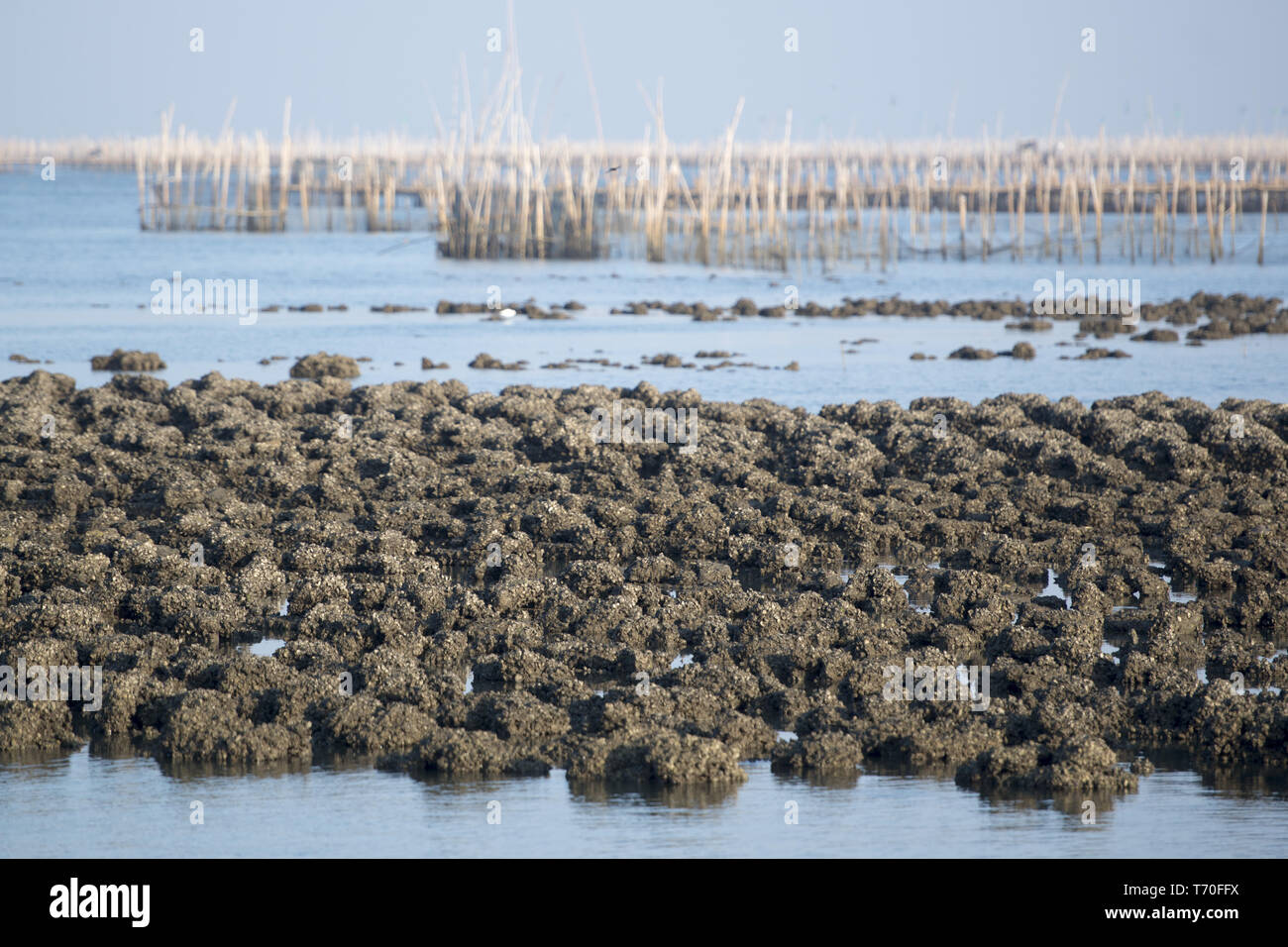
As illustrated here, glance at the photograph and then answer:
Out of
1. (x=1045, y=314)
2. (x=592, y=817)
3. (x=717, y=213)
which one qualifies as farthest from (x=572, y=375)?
(x=717, y=213)

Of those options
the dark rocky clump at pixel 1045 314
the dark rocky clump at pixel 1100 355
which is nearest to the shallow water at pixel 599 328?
the dark rocky clump at pixel 1100 355

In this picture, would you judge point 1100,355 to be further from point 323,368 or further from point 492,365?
point 323,368

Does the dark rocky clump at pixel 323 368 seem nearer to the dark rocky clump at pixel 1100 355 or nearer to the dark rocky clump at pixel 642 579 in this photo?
the dark rocky clump at pixel 642 579

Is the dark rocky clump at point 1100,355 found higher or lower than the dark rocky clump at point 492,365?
higher

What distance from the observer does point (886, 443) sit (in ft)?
64.0

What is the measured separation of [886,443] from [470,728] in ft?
32.9

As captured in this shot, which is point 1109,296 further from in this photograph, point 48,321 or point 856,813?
point 856,813

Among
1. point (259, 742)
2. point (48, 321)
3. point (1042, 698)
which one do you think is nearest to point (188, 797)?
point (259, 742)

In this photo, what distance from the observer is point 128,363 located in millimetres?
28078

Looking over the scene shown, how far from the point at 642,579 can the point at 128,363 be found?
1665 centimetres

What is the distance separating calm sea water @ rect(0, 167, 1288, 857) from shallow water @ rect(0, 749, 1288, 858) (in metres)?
0.02

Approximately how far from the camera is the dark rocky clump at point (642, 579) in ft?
34.0

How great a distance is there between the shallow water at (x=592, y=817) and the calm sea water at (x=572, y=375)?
19 mm

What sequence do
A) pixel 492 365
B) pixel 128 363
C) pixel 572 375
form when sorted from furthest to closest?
pixel 492 365, pixel 572 375, pixel 128 363
